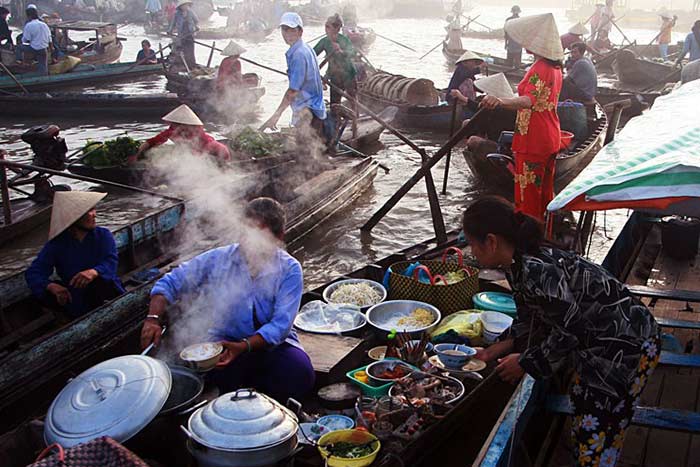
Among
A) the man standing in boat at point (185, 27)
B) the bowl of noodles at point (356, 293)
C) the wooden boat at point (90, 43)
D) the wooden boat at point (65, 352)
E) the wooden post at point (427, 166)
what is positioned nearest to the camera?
the wooden boat at point (65, 352)

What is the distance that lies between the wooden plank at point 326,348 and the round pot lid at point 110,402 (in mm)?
1281

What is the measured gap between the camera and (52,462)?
219cm

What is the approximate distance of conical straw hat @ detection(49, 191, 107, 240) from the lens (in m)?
4.51

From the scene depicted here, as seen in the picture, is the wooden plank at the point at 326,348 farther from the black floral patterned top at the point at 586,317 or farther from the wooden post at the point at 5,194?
the wooden post at the point at 5,194

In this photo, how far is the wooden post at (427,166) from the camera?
6.77 metres

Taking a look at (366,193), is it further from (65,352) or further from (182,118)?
(65,352)

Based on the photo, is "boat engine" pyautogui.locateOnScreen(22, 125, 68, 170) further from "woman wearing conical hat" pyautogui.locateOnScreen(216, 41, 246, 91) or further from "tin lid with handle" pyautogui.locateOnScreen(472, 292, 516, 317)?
"woman wearing conical hat" pyautogui.locateOnScreen(216, 41, 246, 91)

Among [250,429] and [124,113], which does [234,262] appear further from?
[124,113]

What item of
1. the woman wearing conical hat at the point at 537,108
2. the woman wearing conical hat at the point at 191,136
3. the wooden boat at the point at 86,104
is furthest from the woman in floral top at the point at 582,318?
the wooden boat at the point at 86,104

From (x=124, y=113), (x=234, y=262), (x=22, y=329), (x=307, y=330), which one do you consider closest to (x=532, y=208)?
(x=307, y=330)

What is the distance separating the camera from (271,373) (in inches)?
145

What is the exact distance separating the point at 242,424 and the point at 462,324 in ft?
7.43

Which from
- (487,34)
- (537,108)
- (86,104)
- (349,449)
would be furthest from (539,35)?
(487,34)

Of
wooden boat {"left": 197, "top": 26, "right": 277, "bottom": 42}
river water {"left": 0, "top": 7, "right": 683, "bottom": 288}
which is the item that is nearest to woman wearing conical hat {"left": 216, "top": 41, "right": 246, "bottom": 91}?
river water {"left": 0, "top": 7, "right": 683, "bottom": 288}
